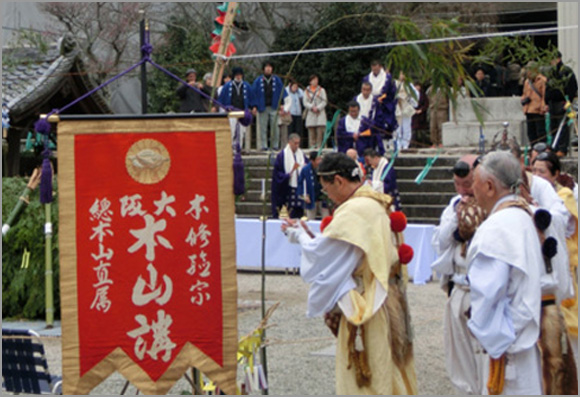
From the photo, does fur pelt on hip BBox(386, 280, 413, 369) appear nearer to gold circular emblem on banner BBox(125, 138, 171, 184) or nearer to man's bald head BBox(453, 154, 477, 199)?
man's bald head BBox(453, 154, 477, 199)

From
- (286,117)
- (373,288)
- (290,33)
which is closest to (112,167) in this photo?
(373,288)

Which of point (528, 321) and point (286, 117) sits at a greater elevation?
point (286, 117)

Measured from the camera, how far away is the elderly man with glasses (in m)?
5.73

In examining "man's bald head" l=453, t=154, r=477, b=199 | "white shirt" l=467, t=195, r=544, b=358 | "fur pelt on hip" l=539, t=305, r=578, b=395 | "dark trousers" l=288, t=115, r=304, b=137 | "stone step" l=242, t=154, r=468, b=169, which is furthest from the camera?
"dark trousers" l=288, t=115, r=304, b=137

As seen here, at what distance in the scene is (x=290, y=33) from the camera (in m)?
25.6

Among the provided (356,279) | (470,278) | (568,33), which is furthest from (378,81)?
(470,278)

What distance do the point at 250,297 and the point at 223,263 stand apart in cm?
631

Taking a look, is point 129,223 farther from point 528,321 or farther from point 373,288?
point 528,321

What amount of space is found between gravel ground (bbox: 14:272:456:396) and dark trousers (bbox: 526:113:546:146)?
6.94 metres

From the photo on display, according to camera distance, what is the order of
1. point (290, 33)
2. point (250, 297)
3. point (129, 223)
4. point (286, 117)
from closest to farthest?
1. point (129, 223)
2. point (250, 297)
3. point (286, 117)
4. point (290, 33)

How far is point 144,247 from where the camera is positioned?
5117mm

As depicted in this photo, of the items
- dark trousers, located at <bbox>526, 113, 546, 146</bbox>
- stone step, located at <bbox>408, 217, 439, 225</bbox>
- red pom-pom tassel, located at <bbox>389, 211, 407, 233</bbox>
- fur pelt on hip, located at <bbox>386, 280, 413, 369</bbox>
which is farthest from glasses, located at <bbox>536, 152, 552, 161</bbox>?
dark trousers, located at <bbox>526, 113, 546, 146</bbox>

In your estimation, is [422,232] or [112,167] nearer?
[112,167]

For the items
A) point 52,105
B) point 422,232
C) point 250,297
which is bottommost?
point 250,297
